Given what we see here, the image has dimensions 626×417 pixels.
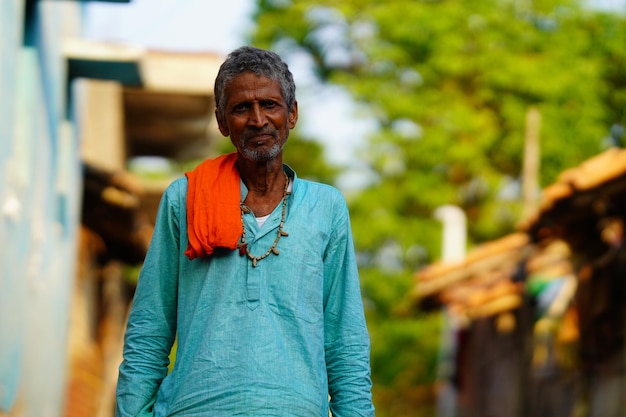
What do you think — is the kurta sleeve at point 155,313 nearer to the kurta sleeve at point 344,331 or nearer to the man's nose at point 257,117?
the man's nose at point 257,117

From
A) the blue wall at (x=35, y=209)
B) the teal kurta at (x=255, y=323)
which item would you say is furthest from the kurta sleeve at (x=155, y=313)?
the blue wall at (x=35, y=209)

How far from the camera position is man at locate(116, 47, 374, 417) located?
3.91 meters

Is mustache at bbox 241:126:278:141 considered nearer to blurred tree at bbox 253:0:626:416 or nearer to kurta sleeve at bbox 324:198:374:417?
kurta sleeve at bbox 324:198:374:417

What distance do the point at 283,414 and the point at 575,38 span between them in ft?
87.6

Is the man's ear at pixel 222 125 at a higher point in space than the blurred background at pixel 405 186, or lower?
lower

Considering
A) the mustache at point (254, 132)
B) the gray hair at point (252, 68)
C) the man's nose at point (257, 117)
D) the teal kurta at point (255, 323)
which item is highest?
the gray hair at point (252, 68)

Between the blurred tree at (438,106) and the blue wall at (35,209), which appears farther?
the blurred tree at (438,106)

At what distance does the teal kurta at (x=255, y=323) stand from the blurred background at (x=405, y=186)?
3.96 meters

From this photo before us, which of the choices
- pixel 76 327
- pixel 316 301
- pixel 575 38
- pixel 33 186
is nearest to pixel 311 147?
pixel 575 38

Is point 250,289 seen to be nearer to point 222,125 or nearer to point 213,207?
point 213,207

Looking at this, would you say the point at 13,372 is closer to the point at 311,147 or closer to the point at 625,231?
the point at 625,231

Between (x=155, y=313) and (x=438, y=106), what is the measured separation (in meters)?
24.5

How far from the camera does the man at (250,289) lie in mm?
3914

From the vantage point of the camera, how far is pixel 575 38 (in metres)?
29.6
